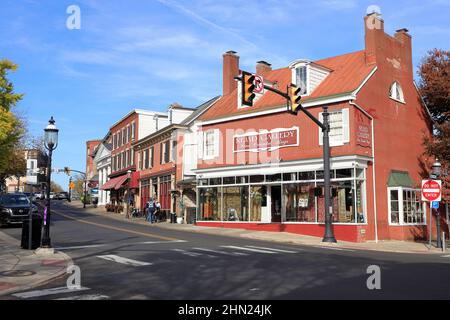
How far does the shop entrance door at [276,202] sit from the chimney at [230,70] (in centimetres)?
998

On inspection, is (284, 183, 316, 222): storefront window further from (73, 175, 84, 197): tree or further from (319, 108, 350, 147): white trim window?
(73, 175, 84, 197): tree

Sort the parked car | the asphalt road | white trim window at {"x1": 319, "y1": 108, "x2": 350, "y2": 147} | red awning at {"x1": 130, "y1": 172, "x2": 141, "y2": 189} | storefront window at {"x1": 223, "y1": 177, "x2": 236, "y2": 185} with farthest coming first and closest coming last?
the parked car, red awning at {"x1": 130, "y1": 172, "x2": 141, "y2": 189}, storefront window at {"x1": 223, "y1": 177, "x2": 236, "y2": 185}, white trim window at {"x1": 319, "y1": 108, "x2": 350, "y2": 147}, the asphalt road

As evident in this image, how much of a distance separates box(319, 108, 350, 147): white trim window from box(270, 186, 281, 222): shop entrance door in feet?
13.7

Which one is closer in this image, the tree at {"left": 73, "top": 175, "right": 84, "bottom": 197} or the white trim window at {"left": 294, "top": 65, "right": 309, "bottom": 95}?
the white trim window at {"left": 294, "top": 65, "right": 309, "bottom": 95}

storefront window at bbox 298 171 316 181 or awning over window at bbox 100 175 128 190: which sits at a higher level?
awning over window at bbox 100 175 128 190

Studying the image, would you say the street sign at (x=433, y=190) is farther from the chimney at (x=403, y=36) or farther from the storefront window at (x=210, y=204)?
the storefront window at (x=210, y=204)

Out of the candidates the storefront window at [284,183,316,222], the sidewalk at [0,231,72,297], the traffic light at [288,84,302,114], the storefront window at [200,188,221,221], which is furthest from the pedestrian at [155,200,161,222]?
the sidewalk at [0,231,72,297]

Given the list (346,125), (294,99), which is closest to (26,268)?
(294,99)

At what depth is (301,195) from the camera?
25.0 metres

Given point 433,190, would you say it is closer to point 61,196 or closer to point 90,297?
point 90,297

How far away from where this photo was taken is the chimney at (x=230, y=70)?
112 feet

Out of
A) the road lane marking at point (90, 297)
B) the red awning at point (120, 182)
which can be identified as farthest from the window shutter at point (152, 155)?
the road lane marking at point (90, 297)

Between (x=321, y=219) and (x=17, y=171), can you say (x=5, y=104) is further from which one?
(x=17, y=171)

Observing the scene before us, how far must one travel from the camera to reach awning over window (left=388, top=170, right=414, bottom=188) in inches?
969
